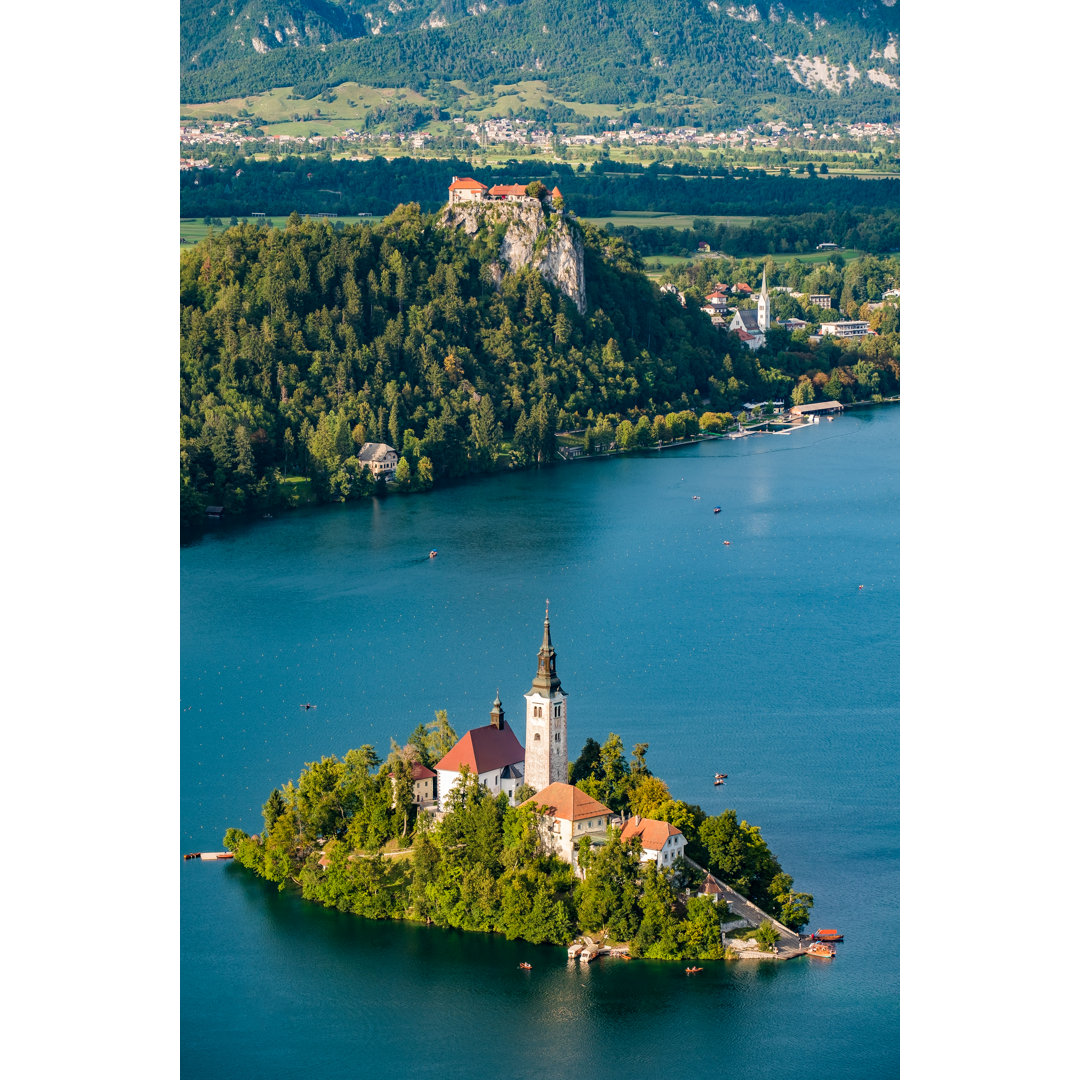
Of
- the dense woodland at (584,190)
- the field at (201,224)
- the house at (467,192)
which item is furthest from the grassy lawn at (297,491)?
the dense woodland at (584,190)

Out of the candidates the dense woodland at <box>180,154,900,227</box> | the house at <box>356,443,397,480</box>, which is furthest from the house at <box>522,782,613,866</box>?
the dense woodland at <box>180,154,900,227</box>

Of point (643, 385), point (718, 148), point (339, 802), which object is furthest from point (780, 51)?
point (339, 802)

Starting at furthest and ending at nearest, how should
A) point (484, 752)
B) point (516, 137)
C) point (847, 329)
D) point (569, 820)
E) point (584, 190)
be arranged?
point (516, 137), point (584, 190), point (847, 329), point (484, 752), point (569, 820)

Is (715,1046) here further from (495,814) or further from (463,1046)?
(495,814)

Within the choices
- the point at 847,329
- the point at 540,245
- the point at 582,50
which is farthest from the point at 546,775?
the point at 582,50

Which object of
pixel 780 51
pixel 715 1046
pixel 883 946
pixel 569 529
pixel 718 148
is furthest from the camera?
pixel 780 51

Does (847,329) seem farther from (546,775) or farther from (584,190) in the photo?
(546,775)

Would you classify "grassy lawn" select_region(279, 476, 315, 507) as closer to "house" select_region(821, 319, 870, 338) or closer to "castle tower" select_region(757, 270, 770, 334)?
"castle tower" select_region(757, 270, 770, 334)

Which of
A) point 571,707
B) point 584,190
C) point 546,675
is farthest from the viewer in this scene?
point 584,190
